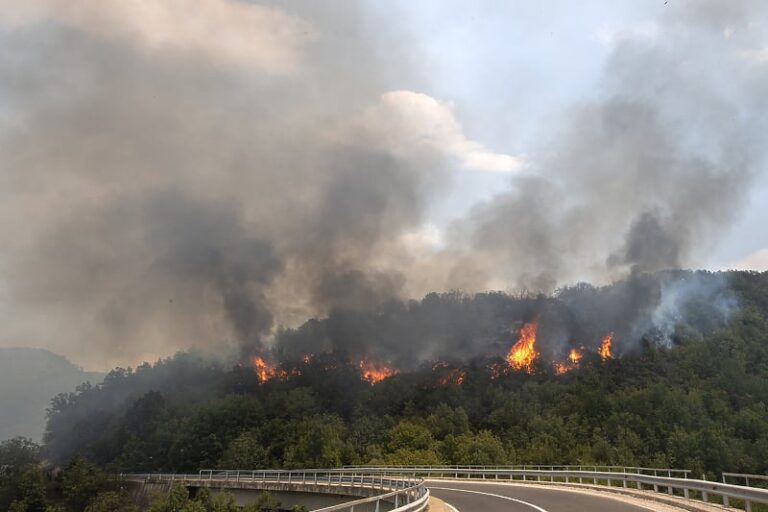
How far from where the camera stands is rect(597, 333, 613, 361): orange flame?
7146 inches

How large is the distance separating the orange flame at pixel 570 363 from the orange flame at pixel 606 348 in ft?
23.1

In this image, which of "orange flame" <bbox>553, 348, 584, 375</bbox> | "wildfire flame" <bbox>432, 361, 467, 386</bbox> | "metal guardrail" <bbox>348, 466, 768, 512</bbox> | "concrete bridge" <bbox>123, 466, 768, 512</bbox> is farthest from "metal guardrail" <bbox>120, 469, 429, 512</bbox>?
"orange flame" <bbox>553, 348, 584, 375</bbox>

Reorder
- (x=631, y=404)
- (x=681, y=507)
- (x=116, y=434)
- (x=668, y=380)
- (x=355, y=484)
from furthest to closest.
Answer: (x=116, y=434) < (x=668, y=380) < (x=631, y=404) < (x=355, y=484) < (x=681, y=507)

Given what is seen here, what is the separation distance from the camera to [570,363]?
190125 mm

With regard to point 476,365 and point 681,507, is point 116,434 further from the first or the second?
point 681,507

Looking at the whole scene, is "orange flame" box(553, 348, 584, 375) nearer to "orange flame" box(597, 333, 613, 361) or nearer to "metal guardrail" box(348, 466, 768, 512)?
"orange flame" box(597, 333, 613, 361)

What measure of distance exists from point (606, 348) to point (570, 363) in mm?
12832

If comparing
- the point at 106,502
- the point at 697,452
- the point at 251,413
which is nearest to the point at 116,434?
the point at 251,413

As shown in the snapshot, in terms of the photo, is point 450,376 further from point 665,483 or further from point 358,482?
point 665,483

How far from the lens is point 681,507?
20.1 m

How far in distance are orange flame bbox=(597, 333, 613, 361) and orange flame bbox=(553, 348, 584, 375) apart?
7.04 m

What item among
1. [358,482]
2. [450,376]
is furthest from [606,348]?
[358,482]

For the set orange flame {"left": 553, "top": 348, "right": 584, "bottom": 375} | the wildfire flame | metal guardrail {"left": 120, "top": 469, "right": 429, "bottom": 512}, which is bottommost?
metal guardrail {"left": 120, "top": 469, "right": 429, "bottom": 512}

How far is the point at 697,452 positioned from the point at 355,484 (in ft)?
260
